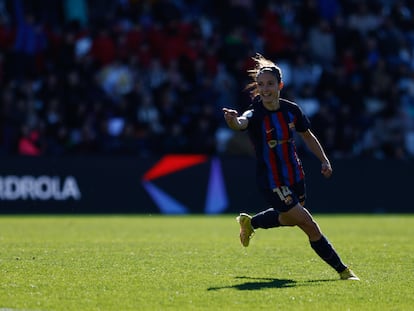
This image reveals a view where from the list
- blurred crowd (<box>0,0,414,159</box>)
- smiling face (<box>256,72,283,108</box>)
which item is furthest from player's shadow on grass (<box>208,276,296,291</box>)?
blurred crowd (<box>0,0,414,159</box>)

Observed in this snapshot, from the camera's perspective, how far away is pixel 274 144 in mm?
8961

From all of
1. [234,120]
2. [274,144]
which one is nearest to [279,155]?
[274,144]

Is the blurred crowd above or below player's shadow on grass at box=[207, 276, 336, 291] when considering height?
above

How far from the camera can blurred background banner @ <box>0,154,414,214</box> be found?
1925 cm

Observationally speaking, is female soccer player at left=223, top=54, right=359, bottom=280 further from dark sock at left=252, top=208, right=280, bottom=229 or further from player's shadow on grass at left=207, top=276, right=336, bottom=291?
player's shadow on grass at left=207, top=276, right=336, bottom=291

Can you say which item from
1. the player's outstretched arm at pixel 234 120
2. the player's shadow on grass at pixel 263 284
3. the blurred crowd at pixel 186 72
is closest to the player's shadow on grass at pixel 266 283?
the player's shadow on grass at pixel 263 284

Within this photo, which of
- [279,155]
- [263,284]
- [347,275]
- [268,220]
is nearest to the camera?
[263,284]

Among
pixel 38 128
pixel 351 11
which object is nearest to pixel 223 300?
pixel 38 128

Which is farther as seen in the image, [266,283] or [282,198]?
[282,198]

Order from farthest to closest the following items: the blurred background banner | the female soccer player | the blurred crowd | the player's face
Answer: the blurred crowd, the blurred background banner, the player's face, the female soccer player

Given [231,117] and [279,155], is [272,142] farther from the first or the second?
[231,117]

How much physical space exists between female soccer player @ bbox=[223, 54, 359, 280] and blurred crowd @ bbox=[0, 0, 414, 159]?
11666 millimetres

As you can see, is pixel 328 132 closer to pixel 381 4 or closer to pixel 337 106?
pixel 337 106

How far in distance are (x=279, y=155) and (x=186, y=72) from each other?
13818mm
